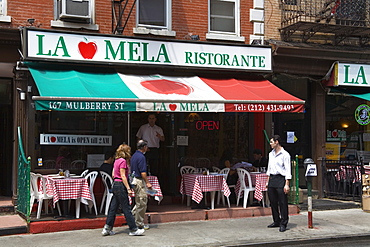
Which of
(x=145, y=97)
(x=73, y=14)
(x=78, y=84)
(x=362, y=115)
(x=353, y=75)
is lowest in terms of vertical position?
(x=362, y=115)

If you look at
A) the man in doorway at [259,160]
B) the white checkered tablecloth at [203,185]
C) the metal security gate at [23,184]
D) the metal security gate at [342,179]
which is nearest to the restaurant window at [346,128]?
the metal security gate at [342,179]

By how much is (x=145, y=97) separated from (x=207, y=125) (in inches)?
130

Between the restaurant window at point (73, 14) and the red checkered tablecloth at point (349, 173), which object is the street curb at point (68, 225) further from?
the red checkered tablecloth at point (349, 173)

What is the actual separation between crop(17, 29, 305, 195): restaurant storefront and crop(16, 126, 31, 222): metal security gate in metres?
0.53

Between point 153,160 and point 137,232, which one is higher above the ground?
point 153,160

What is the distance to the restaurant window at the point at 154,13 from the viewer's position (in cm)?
1261

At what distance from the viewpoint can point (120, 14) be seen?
11859 mm

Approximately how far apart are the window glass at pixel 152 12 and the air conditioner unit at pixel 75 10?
5.16ft

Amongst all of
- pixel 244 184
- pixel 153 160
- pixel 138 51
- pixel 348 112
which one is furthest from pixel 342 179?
pixel 138 51

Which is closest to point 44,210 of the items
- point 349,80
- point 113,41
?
point 113,41

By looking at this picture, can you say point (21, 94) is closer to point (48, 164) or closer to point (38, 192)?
point (48, 164)

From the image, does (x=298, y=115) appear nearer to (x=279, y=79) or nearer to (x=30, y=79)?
(x=279, y=79)

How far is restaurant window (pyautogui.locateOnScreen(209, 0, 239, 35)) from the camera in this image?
13.4 m

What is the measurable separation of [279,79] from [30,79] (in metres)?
6.81
